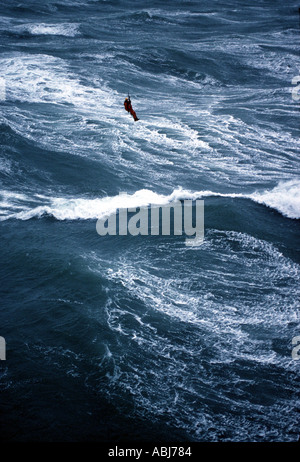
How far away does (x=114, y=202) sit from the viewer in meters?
15.5

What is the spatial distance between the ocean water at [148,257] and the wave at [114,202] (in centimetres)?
7

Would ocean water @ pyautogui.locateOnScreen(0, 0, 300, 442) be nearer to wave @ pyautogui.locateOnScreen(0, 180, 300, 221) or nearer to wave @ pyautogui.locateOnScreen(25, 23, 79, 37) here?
wave @ pyautogui.locateOnScreen(0, 180, 300, 221)

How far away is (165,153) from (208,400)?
13.0 m

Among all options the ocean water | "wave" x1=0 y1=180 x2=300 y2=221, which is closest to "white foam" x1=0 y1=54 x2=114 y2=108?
the ocean water

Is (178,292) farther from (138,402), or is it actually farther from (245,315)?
(138,402)

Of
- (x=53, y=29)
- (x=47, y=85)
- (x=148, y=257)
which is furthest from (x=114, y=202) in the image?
(x=53, y=29)

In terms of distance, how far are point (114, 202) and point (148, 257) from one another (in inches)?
145

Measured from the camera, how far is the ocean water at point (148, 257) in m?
8.21

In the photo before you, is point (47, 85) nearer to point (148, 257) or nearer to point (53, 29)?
point (53, 29)

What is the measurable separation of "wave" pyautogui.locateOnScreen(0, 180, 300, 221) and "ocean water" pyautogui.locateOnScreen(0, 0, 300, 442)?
0.07 meters

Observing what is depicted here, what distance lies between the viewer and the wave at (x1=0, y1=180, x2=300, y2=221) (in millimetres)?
14633

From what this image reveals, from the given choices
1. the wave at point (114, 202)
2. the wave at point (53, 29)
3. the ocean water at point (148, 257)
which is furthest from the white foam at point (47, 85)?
the wave at point (114, 202)

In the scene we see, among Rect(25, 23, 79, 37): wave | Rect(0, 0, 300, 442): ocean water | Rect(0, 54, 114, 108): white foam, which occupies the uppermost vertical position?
Rect(25, 23, 79, 37): wave

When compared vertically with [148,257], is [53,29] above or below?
above
